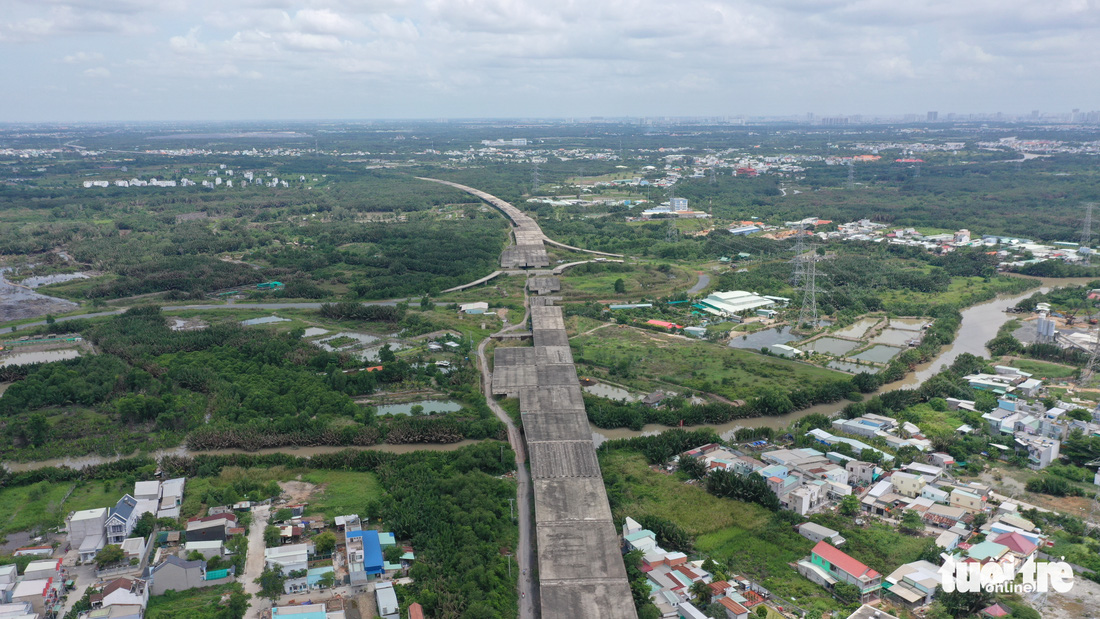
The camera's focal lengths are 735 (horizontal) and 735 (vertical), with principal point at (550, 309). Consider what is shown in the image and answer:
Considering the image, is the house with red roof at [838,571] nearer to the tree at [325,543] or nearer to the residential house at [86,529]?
the tree at [325,543]

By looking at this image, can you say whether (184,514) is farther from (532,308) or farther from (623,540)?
(532,308)

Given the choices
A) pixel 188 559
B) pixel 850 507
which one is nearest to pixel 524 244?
pixel 850 507

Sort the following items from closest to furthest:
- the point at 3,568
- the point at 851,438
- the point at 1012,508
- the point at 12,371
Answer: the point at 3,568
the point at 1012,508
the point at 851,438
the point at 12,371

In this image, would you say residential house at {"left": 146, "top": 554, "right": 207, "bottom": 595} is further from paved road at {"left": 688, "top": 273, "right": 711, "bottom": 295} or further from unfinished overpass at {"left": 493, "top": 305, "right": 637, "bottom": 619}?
paved road at {"left": 688, "top": 273, "right": 711, "bottom": 295}

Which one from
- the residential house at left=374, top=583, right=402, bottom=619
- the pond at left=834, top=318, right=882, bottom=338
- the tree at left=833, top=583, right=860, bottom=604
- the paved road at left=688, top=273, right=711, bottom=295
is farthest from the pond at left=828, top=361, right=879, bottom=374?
the residential house at left=374, top=583, right=402, bottom=619

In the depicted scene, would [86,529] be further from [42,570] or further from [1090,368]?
[1090,368]

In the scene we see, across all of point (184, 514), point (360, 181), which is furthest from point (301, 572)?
point (360, 181)
